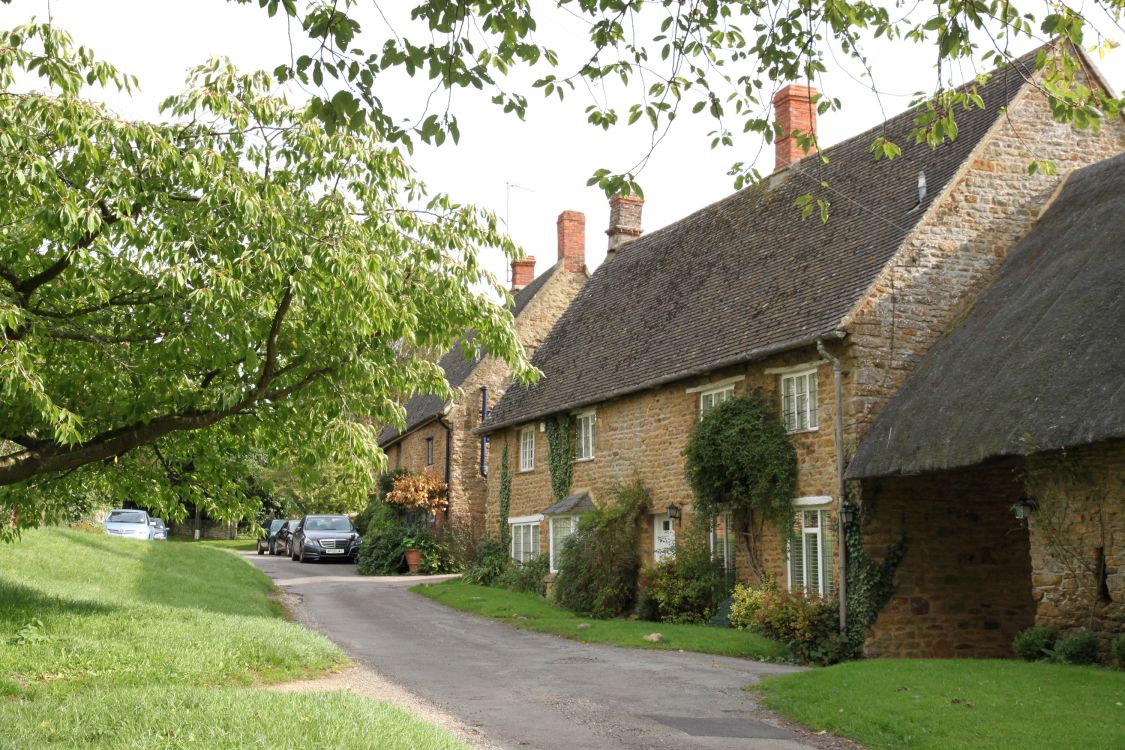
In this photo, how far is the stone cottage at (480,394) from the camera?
1375 inches

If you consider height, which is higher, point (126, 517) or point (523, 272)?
point (523, 272)

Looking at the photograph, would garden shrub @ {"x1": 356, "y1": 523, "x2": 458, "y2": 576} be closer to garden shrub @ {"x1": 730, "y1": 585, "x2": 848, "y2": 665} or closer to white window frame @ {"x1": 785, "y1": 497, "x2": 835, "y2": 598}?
garden shrub @ {"x1": 730, "y1": 585, "x2": 848, "y2": 665}

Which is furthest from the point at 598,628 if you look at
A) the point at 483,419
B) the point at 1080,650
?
the point at 483,419

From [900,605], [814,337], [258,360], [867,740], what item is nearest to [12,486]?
[258,360]

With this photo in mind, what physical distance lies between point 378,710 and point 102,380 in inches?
202

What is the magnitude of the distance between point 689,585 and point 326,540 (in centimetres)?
2158

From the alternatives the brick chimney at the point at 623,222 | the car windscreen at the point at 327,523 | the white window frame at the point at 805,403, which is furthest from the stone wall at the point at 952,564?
the car windscreen at the point at 327,523

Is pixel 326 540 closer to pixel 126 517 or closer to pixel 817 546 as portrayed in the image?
pixel 126 517

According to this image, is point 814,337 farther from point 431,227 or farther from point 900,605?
point 431,227

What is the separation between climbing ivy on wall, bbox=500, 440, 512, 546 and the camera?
28812mm

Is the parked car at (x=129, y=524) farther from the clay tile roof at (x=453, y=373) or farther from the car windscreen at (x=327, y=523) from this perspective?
the clay tile roof at (x=453, y=373)

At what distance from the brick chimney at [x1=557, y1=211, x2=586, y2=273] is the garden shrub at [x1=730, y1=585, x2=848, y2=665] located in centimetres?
2042

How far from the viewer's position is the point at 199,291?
9.48 metres

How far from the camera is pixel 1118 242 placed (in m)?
14.5
